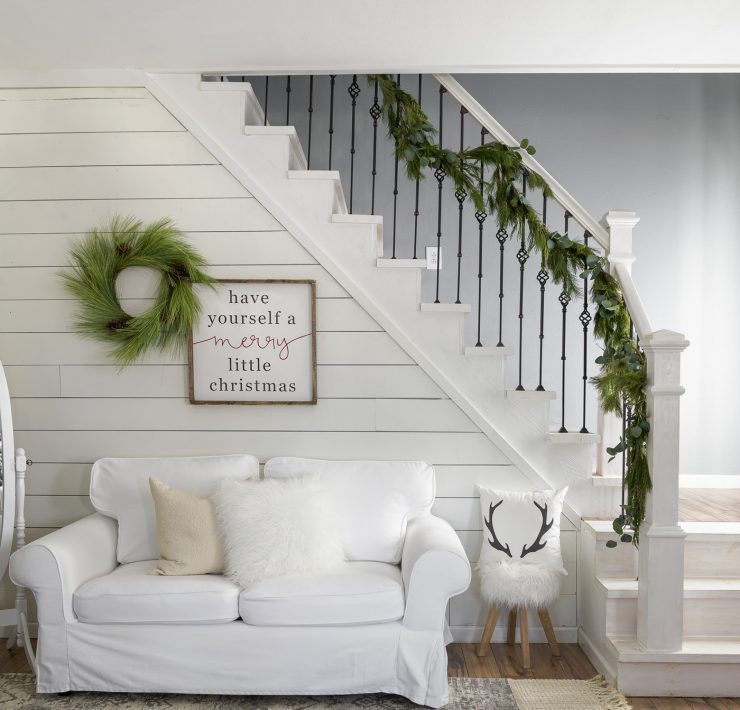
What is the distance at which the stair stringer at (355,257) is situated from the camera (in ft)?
10.6

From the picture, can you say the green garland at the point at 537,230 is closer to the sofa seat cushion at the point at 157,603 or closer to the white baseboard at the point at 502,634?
the white baseboard at the point at 502,634

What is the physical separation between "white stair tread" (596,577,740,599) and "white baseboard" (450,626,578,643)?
17.1 inches

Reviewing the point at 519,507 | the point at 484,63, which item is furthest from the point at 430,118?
the point at 519,507

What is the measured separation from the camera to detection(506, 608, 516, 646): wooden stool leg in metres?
3.12

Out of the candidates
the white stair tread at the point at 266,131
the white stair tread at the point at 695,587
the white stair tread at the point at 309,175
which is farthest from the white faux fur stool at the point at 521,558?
the white stair tread at the point at 266,131

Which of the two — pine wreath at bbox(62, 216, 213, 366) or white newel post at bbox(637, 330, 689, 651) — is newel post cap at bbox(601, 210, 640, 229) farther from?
pine wreath at bbox(62, 216, 213, 366)

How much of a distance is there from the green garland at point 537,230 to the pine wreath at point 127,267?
1.16m

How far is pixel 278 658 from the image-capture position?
8.39 ft

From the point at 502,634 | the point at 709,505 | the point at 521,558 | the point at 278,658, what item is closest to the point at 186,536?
the point at 278,658

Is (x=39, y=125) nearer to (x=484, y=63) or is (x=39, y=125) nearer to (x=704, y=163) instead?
(x=484, y=63)

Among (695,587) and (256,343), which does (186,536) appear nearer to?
(256,343)

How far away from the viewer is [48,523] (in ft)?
10.9

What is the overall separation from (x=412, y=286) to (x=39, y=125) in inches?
75.6

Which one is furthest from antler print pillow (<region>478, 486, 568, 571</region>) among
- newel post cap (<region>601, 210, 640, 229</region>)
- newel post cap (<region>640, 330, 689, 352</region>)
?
newel post cap (<region>601, 210, 640, 229</region>)
